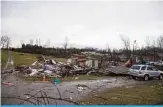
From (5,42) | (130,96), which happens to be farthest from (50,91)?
(130,96)

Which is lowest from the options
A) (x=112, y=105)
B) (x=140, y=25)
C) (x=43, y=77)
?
(x=112, y=105)

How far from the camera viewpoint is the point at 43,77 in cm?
541

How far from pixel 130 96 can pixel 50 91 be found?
1378 millimetres

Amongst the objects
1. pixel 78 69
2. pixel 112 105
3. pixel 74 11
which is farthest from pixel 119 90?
pixel 74 11

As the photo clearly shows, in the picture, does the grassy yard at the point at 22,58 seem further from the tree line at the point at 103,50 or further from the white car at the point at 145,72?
the white car at the point at 145,72

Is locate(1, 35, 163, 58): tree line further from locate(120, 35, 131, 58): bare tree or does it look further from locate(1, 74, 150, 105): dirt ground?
locate(1, 74, 150, 105): dirt ground

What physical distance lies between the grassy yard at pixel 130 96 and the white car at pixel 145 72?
0.80ft

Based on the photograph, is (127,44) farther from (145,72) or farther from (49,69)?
(49,69)

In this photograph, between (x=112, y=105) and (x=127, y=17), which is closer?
(x=112, y=105)

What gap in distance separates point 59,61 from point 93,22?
93 centimetres

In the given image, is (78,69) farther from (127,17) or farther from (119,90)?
(127,17)

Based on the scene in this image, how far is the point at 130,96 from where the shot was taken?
5250mm

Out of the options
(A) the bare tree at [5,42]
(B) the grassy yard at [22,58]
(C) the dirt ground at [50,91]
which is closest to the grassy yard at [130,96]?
(C) the dirt ground at [50,91]

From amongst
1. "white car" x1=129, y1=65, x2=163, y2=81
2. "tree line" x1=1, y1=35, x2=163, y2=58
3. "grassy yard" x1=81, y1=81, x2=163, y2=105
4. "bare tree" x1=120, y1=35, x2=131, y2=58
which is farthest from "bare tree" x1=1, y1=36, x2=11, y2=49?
"white car" x1=129, y1=65, x2=163, y2=81
